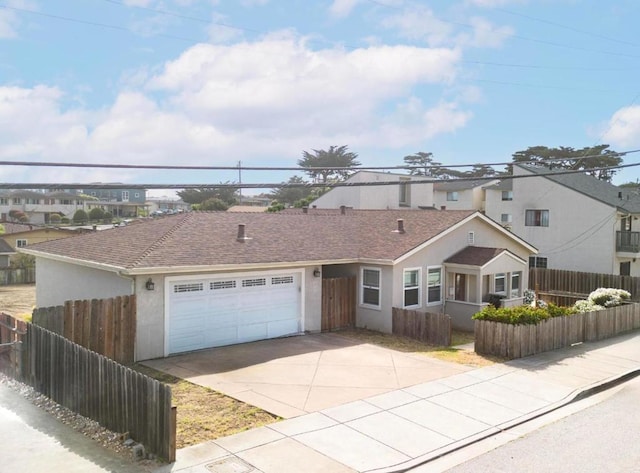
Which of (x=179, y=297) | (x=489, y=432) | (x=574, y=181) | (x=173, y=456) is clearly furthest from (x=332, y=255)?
(x=574, y=181)

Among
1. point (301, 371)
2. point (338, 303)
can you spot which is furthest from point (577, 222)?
point (301, 371)

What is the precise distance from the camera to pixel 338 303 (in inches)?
786

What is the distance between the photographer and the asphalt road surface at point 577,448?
8.91 metres

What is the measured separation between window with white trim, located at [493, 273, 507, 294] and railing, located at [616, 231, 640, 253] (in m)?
15.0

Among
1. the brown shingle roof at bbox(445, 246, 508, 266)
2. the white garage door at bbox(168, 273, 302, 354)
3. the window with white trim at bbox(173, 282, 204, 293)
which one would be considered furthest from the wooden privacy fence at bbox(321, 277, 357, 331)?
the window with white trim at bbox(173, 282, 204, 293)

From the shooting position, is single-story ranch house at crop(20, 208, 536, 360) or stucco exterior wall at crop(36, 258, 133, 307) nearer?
single-story ranch house at crop(20, 208, 536, 360)

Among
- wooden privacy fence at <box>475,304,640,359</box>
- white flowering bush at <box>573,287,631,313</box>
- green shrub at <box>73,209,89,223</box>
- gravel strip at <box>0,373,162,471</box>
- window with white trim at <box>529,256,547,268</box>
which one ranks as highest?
green shrub at <box>73,209,89,223</box>

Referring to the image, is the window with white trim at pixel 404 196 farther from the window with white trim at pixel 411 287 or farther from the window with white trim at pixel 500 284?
the window with white trim at pixel 411 287

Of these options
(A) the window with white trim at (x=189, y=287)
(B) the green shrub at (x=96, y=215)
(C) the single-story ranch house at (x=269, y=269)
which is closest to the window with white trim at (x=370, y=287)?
(C) the single-story ranch house at (x=269, y=269)

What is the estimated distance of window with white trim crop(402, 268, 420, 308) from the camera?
2016 centimetres

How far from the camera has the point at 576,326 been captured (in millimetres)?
19141

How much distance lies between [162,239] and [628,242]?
29.3m

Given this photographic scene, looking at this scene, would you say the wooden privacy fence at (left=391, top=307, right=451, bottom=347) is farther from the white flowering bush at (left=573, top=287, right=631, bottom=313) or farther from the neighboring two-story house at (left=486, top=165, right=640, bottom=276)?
the neighboring two-story house at (left=486, top=165, right=640, bottom=276)

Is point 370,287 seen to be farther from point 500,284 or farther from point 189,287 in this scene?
point 189,287
